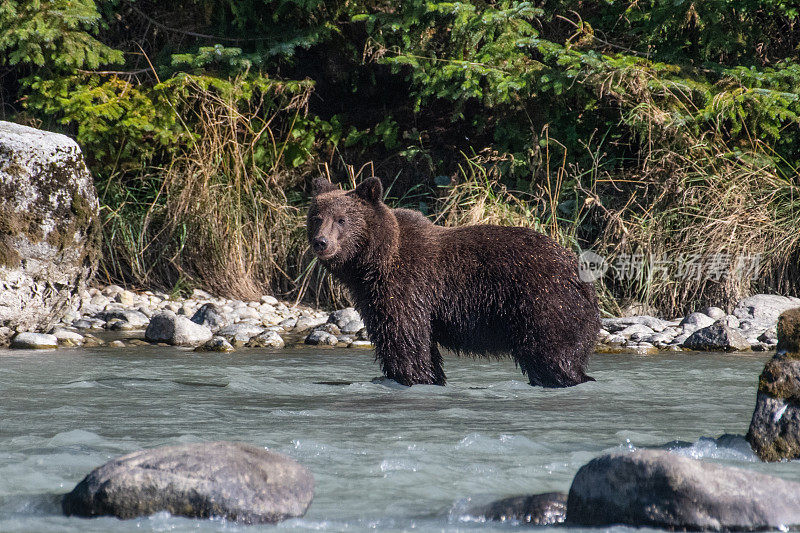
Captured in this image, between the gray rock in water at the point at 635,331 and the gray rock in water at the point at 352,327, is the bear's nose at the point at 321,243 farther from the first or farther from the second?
the gray rock in water at the point at 635,331

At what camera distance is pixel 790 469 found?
375 centimetres

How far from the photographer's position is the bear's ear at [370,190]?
6.43m

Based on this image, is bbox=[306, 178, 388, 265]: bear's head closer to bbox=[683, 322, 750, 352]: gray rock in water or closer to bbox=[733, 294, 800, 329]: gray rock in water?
bbox=[683, 322, 750, 352]: gray rock in water

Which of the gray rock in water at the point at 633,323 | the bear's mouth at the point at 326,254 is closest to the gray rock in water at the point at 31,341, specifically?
the bear's mouth at the point at 326,254

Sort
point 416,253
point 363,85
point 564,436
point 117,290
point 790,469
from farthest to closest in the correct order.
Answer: point 363,85 → point 117,290 → point 416,253 → point 564,436 → point 790,469

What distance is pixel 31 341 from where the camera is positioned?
8055 mm

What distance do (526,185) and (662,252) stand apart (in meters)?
2.00

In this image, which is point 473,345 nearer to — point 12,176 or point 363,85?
point 12,176

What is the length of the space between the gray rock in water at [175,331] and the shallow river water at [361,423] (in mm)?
742

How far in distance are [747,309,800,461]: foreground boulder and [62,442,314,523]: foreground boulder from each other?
1.99m

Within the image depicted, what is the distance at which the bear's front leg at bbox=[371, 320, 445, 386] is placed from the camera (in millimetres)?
6258

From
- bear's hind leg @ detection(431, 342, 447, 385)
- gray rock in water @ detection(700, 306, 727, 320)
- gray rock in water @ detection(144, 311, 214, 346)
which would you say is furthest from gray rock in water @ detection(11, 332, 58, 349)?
gray rock in water @ detection(700, 306, 727, 320)

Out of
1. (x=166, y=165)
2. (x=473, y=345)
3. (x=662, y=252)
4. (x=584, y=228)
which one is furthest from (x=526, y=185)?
(x=473, y=345)

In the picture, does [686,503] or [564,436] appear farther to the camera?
[564,436]
